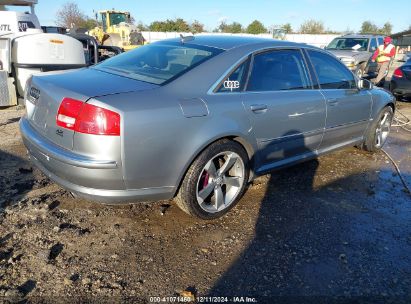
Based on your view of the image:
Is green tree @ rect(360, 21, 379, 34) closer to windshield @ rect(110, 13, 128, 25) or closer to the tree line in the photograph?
the tree line

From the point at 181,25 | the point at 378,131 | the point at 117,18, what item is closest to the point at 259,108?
the point at 378,131

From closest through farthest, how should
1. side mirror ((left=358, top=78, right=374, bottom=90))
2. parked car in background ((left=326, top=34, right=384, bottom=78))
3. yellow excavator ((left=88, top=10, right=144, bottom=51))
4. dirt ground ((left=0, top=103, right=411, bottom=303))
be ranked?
dirt ground ((left=0, top=103, right=411, bottom=303)) < side mirror ((left=358, top=78, right=374, bottom=90)) < parked car in background ((left=326, top=34, right=384, bottom=78)) < yellow excavator ((left=88, top=10, right=144, bottom=51))

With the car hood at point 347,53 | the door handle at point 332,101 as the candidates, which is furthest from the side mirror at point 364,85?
the car hood at point 347,53

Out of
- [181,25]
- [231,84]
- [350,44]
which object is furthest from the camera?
[181,25]

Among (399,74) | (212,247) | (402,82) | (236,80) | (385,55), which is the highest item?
(236,80)

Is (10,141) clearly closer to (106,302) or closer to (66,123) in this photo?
(66,123)

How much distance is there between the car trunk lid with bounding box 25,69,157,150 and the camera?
2.69 m

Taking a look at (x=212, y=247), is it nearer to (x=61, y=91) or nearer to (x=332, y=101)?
(x=61, y=91)

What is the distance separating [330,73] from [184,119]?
2.41m

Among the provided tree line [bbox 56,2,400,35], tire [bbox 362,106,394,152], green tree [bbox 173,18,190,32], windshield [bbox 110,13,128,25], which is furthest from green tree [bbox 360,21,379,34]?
tire [bbox 362,106,394,152]

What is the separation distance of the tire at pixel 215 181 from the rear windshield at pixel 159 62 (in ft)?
2.39

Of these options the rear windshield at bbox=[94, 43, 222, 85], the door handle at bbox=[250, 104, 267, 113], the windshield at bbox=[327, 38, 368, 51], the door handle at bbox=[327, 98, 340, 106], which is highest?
the rear windshield at bbox=[94, 43, 222, 85]

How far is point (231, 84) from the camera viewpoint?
3.22m

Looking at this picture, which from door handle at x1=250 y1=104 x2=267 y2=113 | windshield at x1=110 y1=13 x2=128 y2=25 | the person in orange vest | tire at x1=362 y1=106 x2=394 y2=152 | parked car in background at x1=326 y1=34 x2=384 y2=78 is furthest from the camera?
windshield at x1=110 y1=13 x2=128 y2=25
